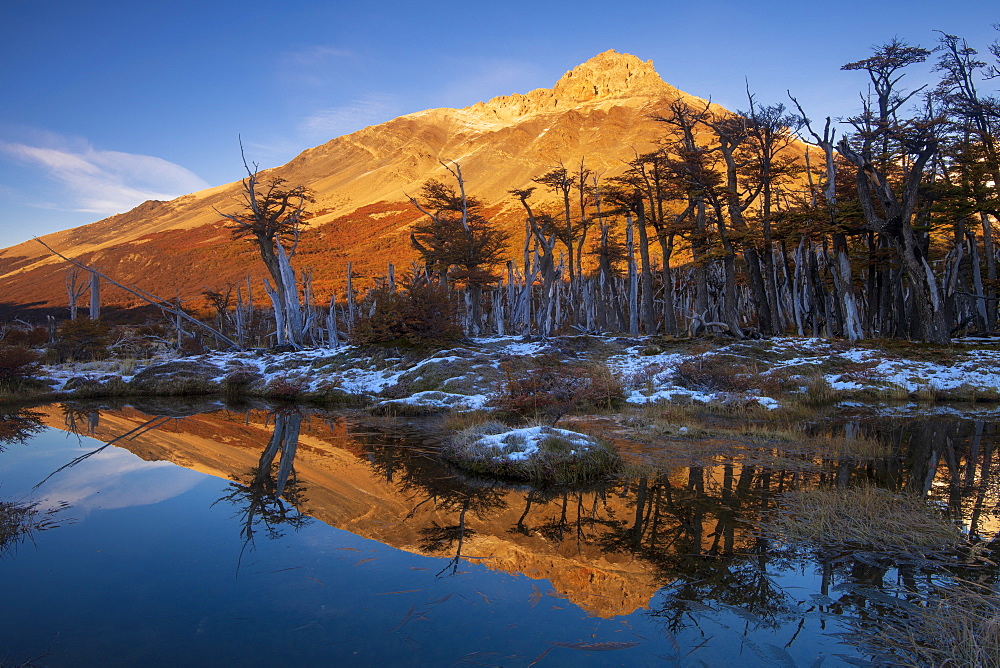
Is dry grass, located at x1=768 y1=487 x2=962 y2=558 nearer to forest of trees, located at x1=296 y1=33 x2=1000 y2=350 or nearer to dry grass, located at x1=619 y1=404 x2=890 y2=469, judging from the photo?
dry grass, located at x1=619 y1=404 x2=890 y2=469

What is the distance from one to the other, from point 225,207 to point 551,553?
128m

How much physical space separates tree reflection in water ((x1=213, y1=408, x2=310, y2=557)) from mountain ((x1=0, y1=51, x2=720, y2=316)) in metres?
18.2

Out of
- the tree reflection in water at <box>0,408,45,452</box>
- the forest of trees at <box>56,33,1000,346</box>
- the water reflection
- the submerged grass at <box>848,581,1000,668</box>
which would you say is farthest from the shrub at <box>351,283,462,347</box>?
the submerged grass at <box>848,581,1000,668</box>

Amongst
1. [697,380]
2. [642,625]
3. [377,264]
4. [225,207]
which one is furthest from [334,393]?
[225,207]

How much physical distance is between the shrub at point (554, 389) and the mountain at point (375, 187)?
1492 cm

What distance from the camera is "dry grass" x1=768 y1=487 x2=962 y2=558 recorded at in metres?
5.36

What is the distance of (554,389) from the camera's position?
15.7m

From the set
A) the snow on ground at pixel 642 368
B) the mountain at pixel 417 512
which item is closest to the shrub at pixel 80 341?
the snow on ground at pixel 642 368

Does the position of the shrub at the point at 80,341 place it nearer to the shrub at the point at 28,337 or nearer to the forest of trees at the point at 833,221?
the shrub at the point at 28,337

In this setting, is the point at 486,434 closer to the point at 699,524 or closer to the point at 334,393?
the point at 699,524

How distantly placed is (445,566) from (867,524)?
438 cm

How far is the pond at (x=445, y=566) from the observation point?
13.6ft

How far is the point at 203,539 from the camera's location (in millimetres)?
6500

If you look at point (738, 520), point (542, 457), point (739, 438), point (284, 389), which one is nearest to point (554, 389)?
point (739, 438)
